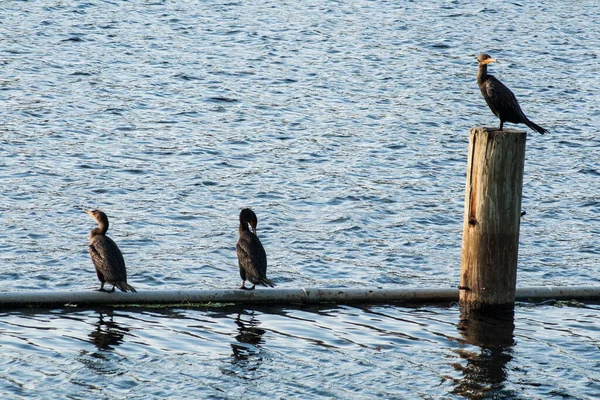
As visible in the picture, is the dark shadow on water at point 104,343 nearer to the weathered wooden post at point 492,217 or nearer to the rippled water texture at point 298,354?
the rippled water texture at point 298,354

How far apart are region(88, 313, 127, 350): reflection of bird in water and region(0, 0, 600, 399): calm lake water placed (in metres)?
0.03

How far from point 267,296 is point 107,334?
1.66m

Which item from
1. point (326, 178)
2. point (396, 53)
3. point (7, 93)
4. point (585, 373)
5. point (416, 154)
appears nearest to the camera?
point (585, 373)

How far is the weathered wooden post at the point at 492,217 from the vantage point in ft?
32.1

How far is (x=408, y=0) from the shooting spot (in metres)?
34.3

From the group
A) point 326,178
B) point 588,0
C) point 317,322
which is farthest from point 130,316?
point 588,0

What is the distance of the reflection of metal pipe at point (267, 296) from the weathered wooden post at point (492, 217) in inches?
18.7

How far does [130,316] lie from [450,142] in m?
12.3

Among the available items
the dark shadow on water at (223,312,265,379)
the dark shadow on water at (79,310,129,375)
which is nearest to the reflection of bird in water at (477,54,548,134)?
the dark shadow on water at (223,312,265,379)

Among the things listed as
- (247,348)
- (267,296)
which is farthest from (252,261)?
(247,348)

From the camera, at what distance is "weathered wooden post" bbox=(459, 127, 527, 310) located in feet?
32.1

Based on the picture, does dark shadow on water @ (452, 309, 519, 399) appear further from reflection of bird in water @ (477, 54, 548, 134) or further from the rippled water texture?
reflection of bird in water @ (477, 54, 548, 134)

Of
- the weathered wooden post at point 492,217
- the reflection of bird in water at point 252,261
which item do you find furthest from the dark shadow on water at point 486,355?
the reflection of bird in water at point 252,261

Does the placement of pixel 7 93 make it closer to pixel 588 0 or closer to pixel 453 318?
pixel 453 318
